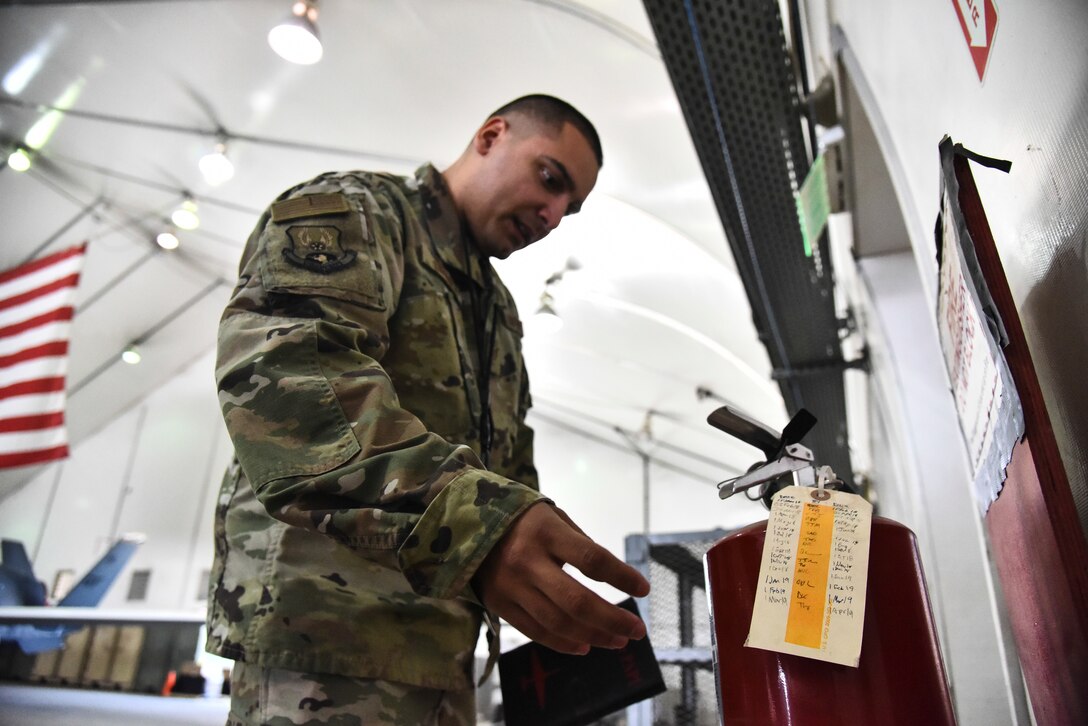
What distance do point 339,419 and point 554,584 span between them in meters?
0.22

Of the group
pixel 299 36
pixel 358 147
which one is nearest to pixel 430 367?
pixel 299 36

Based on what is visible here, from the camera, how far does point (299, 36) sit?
2.51m

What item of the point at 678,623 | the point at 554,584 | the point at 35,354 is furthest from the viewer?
the point at 35,354

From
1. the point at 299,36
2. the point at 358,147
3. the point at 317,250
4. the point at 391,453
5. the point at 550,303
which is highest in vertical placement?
the point at 358,147

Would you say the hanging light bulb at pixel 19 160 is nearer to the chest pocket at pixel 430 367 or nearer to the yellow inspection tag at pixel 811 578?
the chest pocket at pixel 430 367

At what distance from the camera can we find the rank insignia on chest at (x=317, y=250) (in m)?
0.66

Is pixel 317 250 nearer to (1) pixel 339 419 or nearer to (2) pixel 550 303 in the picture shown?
(1) pixel 339 419

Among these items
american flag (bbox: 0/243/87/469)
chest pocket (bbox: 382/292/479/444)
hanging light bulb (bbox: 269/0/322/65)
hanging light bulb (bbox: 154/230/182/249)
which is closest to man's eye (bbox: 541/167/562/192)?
chest pocket (bbox: 382/292/479/444)

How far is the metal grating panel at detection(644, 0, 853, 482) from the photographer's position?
4.54 feet

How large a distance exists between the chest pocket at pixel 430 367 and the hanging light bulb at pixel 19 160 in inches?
169

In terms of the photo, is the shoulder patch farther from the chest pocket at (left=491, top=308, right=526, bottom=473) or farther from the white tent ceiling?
the white tent ceiling

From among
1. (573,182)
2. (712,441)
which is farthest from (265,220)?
(712,441)

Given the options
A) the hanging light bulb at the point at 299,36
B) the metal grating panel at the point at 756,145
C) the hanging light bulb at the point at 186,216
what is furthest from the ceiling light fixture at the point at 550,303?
the hanging light bulb at the point at 186,216

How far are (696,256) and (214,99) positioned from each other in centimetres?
257
